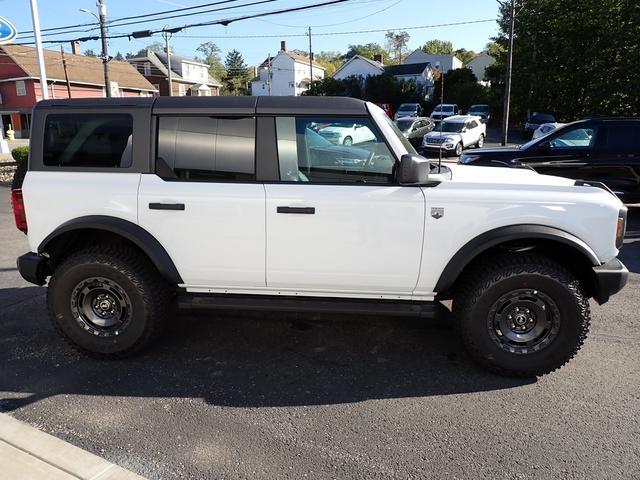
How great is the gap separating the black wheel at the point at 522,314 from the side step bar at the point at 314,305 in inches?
10.6

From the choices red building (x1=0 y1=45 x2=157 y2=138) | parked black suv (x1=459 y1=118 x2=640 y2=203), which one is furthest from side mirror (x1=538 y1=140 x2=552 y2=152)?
red building (x1=0 y1=45 x2=157 y2=138)

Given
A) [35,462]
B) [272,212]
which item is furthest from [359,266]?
[35,462]

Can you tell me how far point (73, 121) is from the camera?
3.64m

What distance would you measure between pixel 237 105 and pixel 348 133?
819mm

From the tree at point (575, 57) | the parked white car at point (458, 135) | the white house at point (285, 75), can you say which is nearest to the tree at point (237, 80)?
the white house at point (285, 75)

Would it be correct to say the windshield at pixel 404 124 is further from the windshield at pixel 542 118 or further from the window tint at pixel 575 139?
the window tint at pixel 575 139

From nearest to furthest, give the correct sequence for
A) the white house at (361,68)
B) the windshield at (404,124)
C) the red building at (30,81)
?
the windshield at (404,124) < the red building at (30,81) < the white house at (361,68)

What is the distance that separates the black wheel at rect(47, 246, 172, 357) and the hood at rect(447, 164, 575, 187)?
7.75 feet

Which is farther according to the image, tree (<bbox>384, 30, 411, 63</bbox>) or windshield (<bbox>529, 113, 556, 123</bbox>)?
tree (<bbox>384, 30, 411, 63</bbox>)

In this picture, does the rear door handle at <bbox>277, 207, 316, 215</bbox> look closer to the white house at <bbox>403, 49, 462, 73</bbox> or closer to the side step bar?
the side step bar

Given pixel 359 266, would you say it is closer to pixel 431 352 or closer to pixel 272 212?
pixel 272 212

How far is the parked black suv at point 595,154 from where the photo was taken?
828 cm

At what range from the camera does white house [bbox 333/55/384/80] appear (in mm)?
63025

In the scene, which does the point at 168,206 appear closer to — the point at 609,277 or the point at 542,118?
the point at 609,277
